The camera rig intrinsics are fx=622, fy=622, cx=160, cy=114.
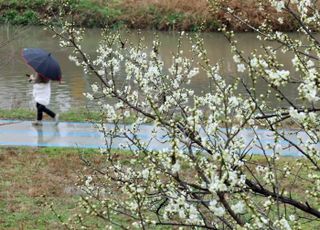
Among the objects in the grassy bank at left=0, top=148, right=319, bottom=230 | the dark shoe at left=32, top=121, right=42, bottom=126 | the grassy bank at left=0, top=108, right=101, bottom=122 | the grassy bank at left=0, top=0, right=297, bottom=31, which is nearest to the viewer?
the grassy bank at left=0, top=148, right=319, bottom=230

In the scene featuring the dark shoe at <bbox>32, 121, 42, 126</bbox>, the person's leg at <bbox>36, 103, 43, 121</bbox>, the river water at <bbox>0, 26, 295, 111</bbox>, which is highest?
the person's leg at <bbox>36, 103, 43, 121</bbox>

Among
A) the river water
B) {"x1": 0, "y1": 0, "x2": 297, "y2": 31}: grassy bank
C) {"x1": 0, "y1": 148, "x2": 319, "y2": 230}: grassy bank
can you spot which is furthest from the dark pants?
{"x1": 0, "y1": 0, "x2": 297, "y2": 31}: grassy bank

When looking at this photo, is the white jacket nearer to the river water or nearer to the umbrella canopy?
the umbrella canopy

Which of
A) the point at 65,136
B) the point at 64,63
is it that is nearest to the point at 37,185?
the point at 65,136

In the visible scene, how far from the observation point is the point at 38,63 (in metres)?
10.0

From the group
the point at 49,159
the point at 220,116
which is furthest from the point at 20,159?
the point at 220,116

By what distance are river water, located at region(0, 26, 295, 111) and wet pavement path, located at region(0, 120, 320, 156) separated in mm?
1441

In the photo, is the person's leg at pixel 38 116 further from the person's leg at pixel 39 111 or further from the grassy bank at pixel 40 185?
the grassy bank at pixel 40 185

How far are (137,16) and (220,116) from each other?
23.5m

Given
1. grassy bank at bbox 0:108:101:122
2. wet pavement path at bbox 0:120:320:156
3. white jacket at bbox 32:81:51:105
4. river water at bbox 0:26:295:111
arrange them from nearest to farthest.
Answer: wet pavement path at bbox 0:120:320:156 → white jacket at bbox 32:81:51:105 → grassy bank at bbox 0:108:101:122 → river water at bbox 0:26:295:111

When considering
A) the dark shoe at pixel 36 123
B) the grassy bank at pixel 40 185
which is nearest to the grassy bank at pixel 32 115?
the dark shoe at pixel 36 123

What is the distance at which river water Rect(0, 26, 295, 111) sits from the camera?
14.2 metres

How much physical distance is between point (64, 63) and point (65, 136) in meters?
9.57

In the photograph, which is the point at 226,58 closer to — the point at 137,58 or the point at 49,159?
the point at 49,159
